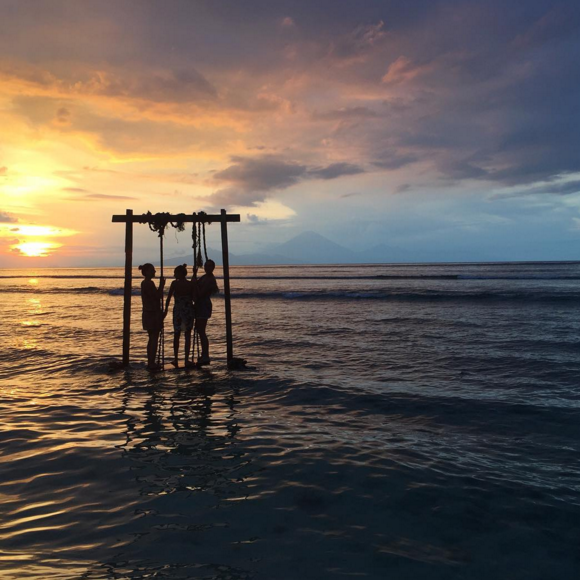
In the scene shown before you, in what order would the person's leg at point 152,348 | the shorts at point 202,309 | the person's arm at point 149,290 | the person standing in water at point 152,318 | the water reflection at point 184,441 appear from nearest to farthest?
the water reflection at point 184,441
the person's arm at point 149,290
the person standing in water at point 152,318
the person's leg at point 152,348
the shorts at point 202,309

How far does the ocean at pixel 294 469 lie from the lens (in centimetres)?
396

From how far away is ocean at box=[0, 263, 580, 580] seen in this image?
3.96 metres

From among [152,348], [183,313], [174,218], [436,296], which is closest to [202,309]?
[183,313]

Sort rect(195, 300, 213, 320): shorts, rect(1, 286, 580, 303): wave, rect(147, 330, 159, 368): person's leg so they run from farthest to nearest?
rect(1, 286, 580, 303): wave → rect(195, 300, 213, 320): shorts → rect(147, 330, 159, 368): person's leg

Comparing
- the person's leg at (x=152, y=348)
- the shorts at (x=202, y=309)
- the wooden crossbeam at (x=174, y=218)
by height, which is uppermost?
the wooden crossbeam at (x=174, y=218)

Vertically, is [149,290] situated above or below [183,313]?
above

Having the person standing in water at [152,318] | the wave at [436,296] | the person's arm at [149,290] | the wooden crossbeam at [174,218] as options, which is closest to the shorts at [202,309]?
the person standing in water at [152,318]

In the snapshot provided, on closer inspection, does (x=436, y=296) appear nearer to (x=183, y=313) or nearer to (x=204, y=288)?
(x=204, y=288)

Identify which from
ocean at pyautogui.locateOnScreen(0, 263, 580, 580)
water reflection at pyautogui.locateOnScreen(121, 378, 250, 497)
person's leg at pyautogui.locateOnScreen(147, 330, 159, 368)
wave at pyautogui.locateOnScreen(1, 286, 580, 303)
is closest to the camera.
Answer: ocean at pyautogui.locateOnScreen(0, 263, 580, 580)

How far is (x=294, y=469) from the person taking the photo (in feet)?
18.9

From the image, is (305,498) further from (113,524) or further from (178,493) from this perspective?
(113,524)

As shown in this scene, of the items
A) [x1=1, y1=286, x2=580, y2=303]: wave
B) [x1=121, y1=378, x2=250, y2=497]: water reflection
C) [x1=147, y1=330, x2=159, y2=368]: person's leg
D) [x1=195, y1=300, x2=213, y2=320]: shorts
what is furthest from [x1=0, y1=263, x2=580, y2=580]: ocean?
[x1=1, y1=286, x2=580, y2=303]: wave

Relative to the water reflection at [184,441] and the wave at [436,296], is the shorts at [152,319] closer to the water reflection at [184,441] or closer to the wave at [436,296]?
the water reflection at [184,441]

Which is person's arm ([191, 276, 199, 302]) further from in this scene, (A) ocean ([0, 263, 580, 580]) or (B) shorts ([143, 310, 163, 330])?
(A) ocean ([0, 263, 580, 580])
